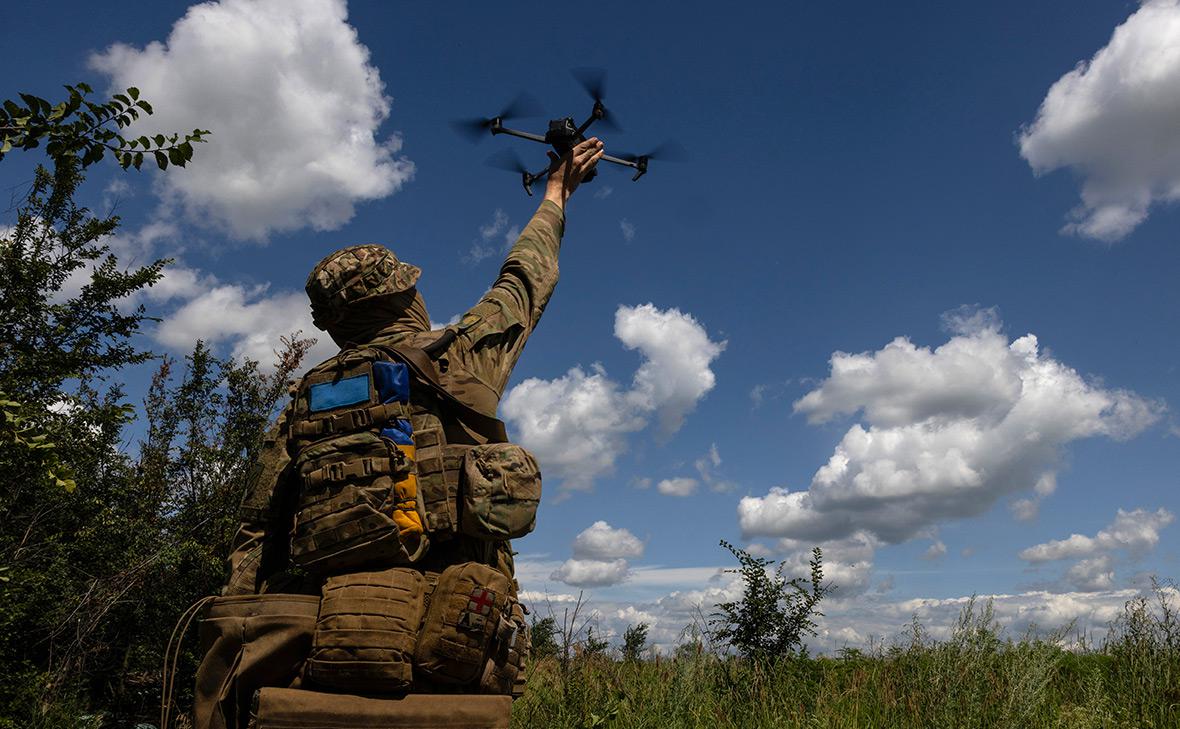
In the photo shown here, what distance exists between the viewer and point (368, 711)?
2.99 meters

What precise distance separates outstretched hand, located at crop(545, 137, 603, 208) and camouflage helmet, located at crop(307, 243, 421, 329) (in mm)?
1225

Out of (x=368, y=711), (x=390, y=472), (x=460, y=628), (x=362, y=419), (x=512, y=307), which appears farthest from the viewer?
(x=512, y=307)

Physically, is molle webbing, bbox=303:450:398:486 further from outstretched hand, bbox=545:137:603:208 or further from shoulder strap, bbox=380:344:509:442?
outstretched hand, bbox=545:137:603:208

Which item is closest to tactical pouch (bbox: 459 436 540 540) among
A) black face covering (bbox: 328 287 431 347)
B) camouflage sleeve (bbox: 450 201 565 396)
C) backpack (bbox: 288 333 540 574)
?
backpack (bbox: 288 333 540 574)

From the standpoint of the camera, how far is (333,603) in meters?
3.16

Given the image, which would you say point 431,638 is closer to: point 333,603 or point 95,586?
point 333,603

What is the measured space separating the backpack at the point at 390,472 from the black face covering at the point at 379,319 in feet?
1.15

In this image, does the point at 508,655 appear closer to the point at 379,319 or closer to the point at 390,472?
the point at 390,472

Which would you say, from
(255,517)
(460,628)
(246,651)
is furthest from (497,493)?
(255,517)

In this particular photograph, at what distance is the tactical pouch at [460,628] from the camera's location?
3.13 m

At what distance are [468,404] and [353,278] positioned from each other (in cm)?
88

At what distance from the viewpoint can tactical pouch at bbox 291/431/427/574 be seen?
3.26 m

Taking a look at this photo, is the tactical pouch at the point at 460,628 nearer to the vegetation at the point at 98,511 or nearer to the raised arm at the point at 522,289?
the raised arm at the point at 522,289

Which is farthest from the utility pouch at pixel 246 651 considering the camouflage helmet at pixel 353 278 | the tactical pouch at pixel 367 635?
the camouflage helmet at pixel 353 278
